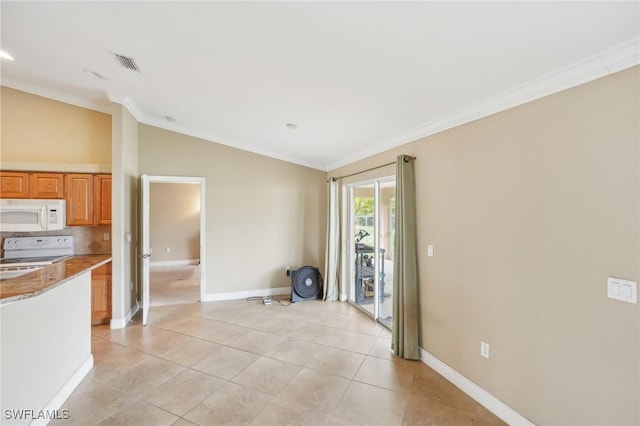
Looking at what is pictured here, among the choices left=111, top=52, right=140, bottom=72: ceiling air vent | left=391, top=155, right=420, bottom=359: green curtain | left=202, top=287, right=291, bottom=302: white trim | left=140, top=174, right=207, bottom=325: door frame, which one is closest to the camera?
left=111, top=52, right=140, bottom=72: ceiling air vent

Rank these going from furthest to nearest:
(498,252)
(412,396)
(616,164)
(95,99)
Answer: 1. (95,99)
2. (412,396)
3. (498,252)
4. (616,164)

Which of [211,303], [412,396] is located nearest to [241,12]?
[412,396]

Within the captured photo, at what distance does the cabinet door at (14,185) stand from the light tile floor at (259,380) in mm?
2208

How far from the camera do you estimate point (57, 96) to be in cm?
407

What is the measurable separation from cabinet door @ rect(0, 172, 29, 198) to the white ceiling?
1325mm

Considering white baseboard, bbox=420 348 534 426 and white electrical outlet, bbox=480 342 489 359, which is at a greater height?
white electrical outlet, bbox=480 342 489 359

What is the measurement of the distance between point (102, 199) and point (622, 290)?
18.1 ft

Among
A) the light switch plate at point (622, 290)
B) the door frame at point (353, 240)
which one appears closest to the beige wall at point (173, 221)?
the door frame at point (353, 240)

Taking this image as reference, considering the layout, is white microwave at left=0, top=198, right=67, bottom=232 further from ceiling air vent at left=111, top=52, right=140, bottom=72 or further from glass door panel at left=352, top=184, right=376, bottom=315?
glass door panel at left=352, top=184, right=376, bottom=315

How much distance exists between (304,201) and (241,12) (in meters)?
3.97

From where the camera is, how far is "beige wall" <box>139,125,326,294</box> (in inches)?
188

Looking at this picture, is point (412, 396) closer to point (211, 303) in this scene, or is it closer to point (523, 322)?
point (523, 322)

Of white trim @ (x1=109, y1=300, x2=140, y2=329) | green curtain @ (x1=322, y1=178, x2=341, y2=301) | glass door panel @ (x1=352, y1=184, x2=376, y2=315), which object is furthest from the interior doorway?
glass door panel @ (x1=352, y1=184, x2=376, y2=315)

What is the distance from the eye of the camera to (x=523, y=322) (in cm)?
200
